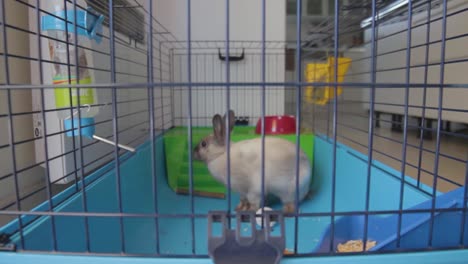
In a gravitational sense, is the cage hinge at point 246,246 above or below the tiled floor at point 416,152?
above

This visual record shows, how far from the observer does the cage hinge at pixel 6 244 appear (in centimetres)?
50

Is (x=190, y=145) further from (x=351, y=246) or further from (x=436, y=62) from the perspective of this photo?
(x=436, y=62)

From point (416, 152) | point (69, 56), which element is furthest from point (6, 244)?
point (416, 152)

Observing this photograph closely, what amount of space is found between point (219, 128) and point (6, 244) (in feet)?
2.70

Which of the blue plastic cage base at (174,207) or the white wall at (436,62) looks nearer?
the blue plastic cage base at (174,207)

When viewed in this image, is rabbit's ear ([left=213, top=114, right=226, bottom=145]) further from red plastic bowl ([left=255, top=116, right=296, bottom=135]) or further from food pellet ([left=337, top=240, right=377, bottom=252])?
food pellet ([left=337, top=240, right=377, bottom=252])

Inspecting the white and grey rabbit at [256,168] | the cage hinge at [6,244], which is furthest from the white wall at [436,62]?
the cage hinge at [6,244]

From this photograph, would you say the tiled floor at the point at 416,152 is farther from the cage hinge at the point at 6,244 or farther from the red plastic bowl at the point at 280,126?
the cage hinge at the point at 6,244

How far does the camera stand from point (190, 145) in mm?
508

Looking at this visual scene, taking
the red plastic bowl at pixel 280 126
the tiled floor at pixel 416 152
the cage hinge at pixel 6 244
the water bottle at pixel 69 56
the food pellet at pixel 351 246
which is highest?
the water bottle at pixel 69 56

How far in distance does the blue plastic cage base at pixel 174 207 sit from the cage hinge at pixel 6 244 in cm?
1

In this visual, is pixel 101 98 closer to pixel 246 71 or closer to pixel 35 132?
pixel 35 132

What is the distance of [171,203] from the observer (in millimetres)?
1433

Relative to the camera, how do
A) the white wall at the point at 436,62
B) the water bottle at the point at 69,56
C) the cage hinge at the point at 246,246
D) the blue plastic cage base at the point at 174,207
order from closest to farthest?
the cage hinge at the point at 246,246, the blue plastic cage base at the point at 174,207, the water bottle at the point at 69,56, the white wall at the point at 436,62
